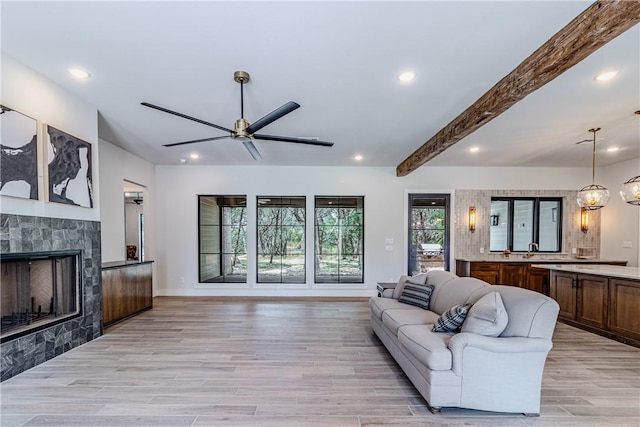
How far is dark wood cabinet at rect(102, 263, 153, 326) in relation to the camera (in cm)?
453

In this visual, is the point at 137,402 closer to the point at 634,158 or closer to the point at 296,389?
the point at 296,389

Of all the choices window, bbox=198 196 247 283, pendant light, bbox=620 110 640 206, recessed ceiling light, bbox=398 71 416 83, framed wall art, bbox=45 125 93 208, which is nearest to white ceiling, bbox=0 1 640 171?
recessed ceiling light, bbox=398 71 416 83

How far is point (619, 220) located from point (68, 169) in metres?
9.76

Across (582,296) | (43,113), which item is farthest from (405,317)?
(43,113)

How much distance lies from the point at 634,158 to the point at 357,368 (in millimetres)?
7188

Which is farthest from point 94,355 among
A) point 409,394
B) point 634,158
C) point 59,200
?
point 634,158

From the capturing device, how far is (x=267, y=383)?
9.64 ft

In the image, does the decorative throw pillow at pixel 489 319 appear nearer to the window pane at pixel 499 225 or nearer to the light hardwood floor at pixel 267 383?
the light hardwood floor at pixel 267 383

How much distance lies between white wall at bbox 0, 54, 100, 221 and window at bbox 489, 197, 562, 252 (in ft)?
25.1

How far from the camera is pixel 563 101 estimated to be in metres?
3.57

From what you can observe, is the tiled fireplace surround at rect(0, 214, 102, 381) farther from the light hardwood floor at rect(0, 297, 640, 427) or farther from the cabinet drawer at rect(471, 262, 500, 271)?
the cabinet drawer at rect(471, 262, 500, 271)

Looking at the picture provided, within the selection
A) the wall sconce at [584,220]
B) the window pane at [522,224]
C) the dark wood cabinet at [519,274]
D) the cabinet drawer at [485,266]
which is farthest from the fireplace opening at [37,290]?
the wall sconce at [584,220]

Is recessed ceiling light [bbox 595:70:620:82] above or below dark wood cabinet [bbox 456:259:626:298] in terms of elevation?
above

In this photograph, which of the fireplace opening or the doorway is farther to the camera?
the doorway
